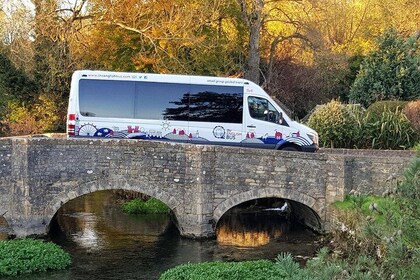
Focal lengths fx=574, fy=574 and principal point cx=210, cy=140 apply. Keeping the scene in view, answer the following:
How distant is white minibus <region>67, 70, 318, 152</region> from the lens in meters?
17.3

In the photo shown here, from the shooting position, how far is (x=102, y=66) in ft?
86.1

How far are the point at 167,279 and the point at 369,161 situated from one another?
760 cm

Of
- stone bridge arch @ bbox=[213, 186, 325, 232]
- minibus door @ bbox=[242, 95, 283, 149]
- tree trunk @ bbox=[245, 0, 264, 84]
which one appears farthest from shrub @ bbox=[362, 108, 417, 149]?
tree trunk @ bbox=[245, 0, 264, 84]

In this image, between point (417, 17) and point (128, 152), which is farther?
point (417, 17)

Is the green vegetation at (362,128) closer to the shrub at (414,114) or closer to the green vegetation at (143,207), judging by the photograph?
the shrub at (414,114)

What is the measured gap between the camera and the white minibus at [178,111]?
→ 1727 cm

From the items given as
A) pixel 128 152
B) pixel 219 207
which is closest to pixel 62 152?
pixel 128 152

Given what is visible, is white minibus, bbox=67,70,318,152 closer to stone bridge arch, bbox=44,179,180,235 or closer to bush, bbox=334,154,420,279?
stone bridge arch, bbox=44,179,180,235

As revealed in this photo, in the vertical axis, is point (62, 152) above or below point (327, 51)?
below

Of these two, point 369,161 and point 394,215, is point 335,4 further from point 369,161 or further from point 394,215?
point 394,215

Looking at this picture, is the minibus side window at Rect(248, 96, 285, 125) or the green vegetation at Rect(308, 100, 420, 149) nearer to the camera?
the minibus side window at Rect(248, 96, 285, 125)

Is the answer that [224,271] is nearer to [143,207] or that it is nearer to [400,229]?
[143,207]

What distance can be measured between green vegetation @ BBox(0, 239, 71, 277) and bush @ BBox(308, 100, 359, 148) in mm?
10612

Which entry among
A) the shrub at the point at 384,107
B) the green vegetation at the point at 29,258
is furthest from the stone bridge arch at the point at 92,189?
the shrub at the point at 384,107
